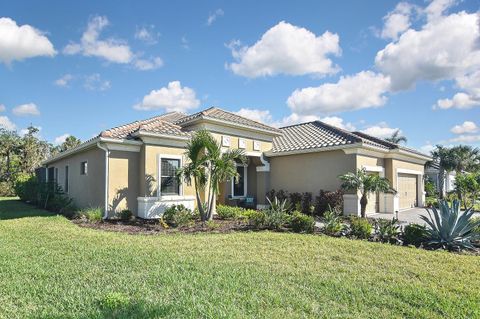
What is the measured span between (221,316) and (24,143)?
42009 millimetres

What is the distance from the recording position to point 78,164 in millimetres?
18297

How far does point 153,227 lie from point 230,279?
24.2 ft

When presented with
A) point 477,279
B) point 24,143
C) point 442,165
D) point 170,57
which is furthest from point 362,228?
point 24,143

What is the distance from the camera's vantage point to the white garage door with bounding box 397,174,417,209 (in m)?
21.3

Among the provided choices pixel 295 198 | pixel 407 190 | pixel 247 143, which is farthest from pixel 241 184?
pixel 407 190

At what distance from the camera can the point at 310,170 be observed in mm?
18406

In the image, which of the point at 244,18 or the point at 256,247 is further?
the point at 244,18

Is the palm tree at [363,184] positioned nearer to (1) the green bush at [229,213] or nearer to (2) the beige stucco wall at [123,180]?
(1) the green bush at [229,213]

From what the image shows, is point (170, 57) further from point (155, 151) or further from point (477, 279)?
point (477, 279)

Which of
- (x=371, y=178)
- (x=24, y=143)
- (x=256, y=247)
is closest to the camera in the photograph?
(x=256, y=247)

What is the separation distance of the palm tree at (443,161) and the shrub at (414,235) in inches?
1331

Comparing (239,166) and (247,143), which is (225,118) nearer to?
(247,143)

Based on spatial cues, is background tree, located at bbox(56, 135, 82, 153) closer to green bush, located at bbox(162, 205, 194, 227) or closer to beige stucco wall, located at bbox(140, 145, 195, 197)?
beige stucco wall, located at bbox(140, 145, 195, 197)

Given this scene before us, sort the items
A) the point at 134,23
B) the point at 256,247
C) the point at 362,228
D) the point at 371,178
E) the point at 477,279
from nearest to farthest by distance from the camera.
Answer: the point at 477,279 → the point at 256,247 → the point at 362,228 → the point at 134,23 → the point at 371,178
